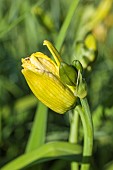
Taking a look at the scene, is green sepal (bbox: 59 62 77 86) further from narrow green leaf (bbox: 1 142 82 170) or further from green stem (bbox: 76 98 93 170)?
narrow green leaf (bbox: 1 142 82 170)

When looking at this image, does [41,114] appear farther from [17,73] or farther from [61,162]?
[17,73]

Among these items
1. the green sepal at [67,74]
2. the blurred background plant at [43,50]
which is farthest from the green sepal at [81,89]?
the blurred background plant at [43,50]

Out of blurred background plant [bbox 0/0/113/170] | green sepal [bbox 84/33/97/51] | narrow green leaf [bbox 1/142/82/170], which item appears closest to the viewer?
narrow green leaf [bbox 1/142/82/170]

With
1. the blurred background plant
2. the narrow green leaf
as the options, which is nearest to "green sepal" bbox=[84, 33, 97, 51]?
the blurred background plant

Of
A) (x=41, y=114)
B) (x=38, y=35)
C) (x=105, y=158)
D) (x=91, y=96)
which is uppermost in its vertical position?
(x=38, y=35)

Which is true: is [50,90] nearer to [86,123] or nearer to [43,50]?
[86,123]

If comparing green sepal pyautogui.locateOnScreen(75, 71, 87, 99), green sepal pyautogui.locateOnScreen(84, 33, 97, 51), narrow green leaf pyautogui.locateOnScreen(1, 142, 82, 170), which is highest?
green sepal pyautogui.locateOnScreen(84, 33, 97, 51)

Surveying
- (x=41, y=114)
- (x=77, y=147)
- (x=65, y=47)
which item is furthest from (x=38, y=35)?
(x=77, y=147)
